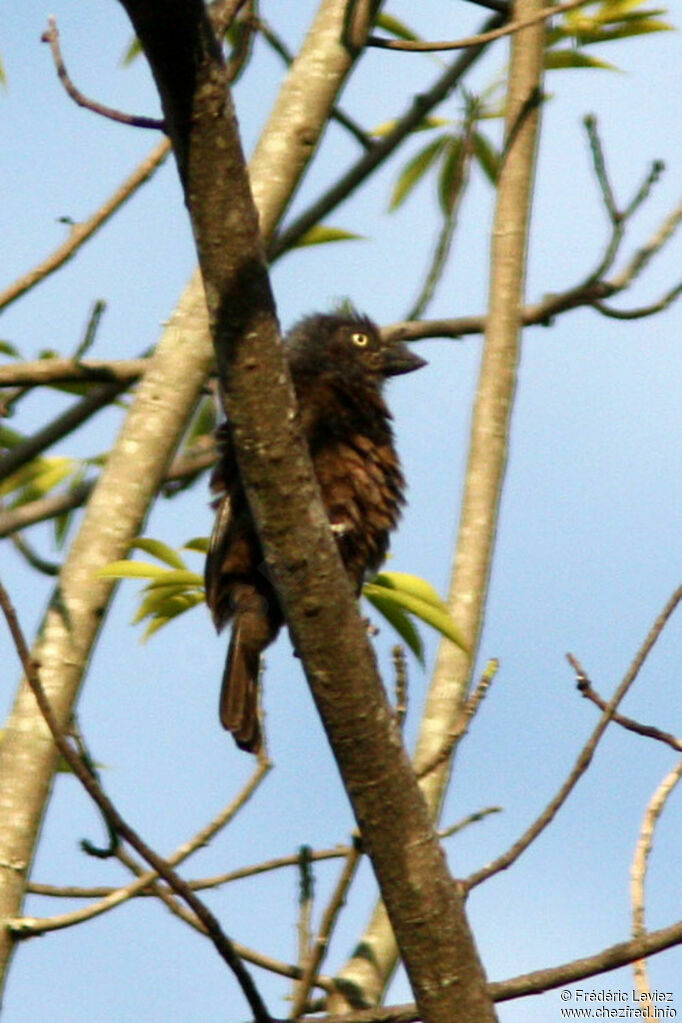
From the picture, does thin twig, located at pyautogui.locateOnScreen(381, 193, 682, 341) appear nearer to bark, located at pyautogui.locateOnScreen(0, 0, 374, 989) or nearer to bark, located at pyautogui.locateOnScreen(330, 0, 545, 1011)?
bark, located at pyautogui.locateOnScreen(330, 0, 545, 1011)

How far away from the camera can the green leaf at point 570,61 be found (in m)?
4.04

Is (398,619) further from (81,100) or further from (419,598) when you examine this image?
(81,100)

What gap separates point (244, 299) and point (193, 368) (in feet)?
3.65

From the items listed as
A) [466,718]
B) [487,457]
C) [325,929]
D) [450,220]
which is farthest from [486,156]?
[325,929]

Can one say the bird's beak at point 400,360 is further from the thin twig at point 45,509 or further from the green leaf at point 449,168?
the thin twig at point 45,509

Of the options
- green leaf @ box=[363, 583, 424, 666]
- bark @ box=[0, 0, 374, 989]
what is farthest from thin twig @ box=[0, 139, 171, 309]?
green leaf @ box=[363, 583, 424, 666]

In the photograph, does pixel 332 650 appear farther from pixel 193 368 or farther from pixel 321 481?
pixel 321 481

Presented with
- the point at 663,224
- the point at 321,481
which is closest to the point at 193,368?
the point at 321,481

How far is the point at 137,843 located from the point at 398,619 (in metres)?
1.01

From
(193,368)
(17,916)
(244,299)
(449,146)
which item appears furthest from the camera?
(449,146)

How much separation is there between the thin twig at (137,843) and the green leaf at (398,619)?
0.87 m

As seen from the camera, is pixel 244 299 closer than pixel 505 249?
Yes

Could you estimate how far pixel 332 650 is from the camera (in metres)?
2.09

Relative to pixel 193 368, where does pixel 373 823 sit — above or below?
below
